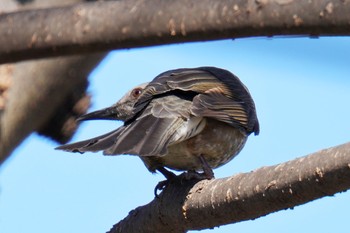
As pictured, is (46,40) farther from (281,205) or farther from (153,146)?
(153,146)

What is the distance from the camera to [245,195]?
3.03m

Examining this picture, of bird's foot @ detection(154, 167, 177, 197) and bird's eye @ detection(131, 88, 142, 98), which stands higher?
bird's eye @ detection(131, 88, 142, 98)

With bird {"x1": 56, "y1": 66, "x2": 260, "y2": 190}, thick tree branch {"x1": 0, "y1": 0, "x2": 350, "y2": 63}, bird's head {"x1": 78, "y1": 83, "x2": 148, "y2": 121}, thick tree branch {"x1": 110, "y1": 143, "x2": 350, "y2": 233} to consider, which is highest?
thick tree branch {"x1": 0, "y1": 0, "x2": 350, "y2": 63}

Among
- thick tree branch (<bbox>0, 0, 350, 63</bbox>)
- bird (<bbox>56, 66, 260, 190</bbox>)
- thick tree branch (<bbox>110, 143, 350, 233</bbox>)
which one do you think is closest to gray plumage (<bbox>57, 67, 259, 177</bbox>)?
bird (<bbox>56, 66, 260, 190</bbox>)

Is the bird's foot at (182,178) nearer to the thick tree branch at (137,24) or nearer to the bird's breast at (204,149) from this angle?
the bird's breast at (204,149)

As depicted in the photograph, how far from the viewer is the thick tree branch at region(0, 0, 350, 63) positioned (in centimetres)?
237

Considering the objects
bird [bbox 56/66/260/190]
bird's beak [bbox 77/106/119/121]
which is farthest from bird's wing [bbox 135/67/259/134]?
bird's beak [bbox 77/106/119/121]

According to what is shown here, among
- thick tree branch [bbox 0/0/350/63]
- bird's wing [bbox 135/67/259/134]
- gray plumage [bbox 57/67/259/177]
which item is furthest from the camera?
bird's wing [bbox 135/67/259/134]

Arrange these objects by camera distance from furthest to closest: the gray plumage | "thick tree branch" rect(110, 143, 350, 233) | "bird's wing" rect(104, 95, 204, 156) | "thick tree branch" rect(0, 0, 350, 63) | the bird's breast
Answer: the bird's breast < the gray plumage < "bird's wing" rect(104, 95, 204, 156) < "thick tree branch" rect(110, 143, 350, 233) < "thick tree branch" rect(0, 0, 350, 63)

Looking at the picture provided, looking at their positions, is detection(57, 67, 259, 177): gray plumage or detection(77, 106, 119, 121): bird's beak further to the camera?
detection(77, 106, 119, 121): bird's beak

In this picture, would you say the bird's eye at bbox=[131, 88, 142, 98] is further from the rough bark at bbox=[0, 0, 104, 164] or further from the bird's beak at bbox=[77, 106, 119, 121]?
the rough bark at bbox=[0, 0, 104, 164]

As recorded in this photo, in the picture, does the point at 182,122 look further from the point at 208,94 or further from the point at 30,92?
the point at 30,92

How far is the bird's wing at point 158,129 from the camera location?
152 inches

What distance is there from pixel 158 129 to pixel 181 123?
0.27 m
